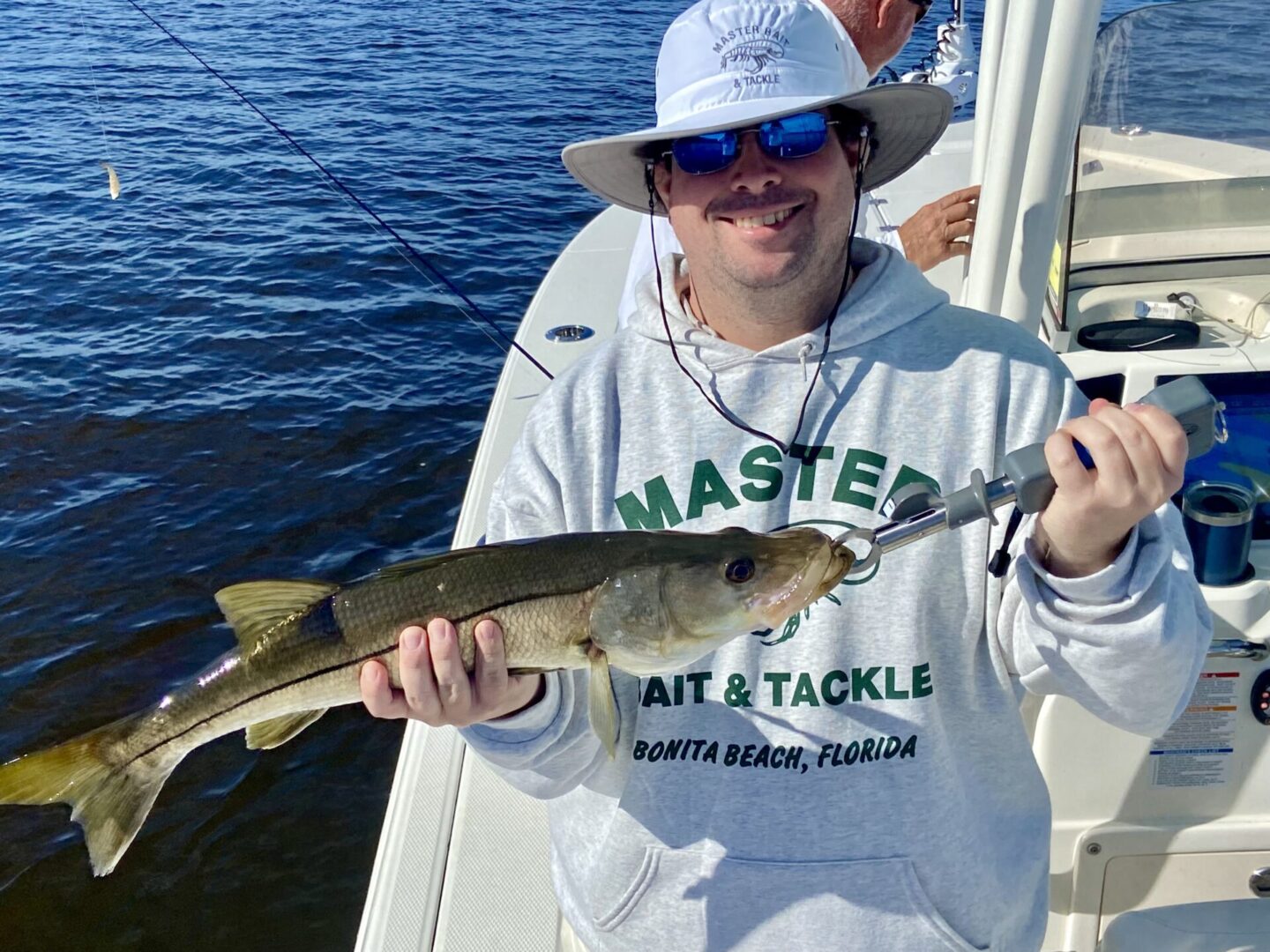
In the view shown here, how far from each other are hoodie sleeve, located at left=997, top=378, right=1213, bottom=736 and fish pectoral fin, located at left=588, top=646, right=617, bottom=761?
0.77 metres

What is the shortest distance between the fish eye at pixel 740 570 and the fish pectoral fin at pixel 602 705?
0.97ft

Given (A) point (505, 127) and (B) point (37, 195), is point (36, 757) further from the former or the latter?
(A) point (505, 127)

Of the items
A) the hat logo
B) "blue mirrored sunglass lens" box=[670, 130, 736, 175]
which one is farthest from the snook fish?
the hat logo

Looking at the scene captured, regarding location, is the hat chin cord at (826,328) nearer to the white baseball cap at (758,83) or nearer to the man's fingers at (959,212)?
the white baseball cap at (758,83)

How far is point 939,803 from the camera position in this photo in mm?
2141

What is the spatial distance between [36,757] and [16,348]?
10449 millimetres

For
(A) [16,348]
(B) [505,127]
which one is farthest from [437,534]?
(B) [505,127]

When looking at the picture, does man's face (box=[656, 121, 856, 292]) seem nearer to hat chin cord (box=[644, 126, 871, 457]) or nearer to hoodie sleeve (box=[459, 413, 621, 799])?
hat chin cord (box=[644, 126, 871, 457])

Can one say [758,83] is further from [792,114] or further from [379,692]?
[379,692]

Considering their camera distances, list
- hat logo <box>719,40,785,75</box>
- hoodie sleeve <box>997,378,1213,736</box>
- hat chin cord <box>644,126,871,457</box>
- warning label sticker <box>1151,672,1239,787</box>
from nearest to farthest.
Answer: hoodie sleeve <box>997,378,1213,736</box> < hat chin cord <box>644,126,871,457</box> < hat logo <box>719,40,785,75</box> < warning label sticker <box>1151,672,1239,787</box>

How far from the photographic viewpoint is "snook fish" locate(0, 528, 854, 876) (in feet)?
6.83

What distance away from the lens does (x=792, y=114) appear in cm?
230

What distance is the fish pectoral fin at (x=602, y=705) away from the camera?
2082 millimetres

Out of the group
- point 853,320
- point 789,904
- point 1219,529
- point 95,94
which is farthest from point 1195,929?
point 95,94
